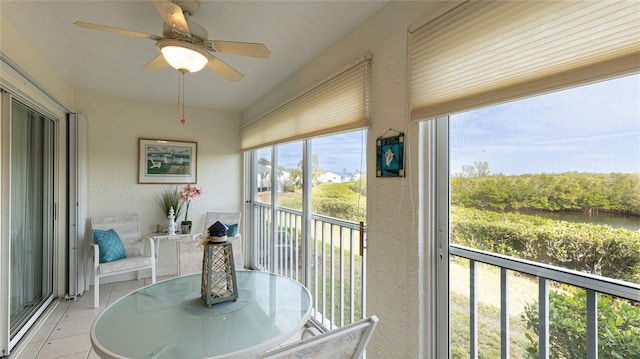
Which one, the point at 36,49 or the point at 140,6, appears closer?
the point at 140,6

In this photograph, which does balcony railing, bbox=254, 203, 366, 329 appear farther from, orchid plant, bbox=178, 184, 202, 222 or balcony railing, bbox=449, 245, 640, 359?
orchid plant, bbox=178, 184, 202, 222

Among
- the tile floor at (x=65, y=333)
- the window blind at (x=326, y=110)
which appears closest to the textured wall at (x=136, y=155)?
the tile floor at (x=65, y=333)

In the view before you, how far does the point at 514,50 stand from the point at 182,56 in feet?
5.27

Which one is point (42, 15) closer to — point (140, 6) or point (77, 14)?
point (77, 14)

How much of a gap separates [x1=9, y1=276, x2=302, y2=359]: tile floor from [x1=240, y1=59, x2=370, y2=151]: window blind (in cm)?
186

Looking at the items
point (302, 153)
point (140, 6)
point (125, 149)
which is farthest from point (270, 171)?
point (140, 6)

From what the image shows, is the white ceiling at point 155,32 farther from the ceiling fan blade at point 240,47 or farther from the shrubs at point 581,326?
the shrubs at point 581,326

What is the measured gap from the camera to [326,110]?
218 centimetres

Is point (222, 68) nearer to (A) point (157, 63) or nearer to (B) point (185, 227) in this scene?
(A) point (157, 63)

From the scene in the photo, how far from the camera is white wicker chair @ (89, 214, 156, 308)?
3029 millimetres

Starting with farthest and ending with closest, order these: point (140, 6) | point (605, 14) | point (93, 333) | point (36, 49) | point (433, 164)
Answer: point (36, 49)
point (140, 6)
point (433, 164)
point (93, 333)
point (605, 14)

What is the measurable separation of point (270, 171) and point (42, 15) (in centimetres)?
240

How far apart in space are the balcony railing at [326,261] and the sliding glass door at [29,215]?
2.25 meters

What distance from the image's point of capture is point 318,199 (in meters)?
2.67
